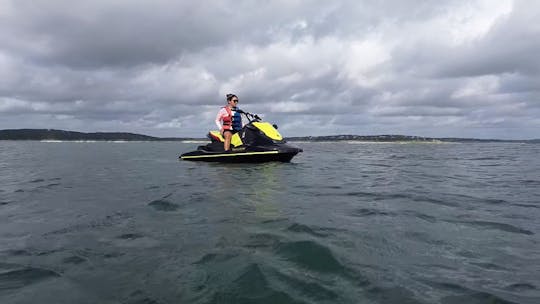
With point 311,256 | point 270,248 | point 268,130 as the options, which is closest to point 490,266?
point 311,256

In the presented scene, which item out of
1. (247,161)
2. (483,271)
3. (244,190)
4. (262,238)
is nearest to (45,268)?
(262,238)

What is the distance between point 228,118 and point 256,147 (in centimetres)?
189

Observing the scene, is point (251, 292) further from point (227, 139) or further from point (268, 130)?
point (227, 139)

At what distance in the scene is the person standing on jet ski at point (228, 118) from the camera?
53.8 ft

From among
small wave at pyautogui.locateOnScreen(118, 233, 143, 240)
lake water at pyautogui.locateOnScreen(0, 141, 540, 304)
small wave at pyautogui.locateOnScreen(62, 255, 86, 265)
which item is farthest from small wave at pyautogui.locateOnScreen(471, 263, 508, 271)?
small wave at pyautogui.locateOnScreen(62, 255, 86, 265)

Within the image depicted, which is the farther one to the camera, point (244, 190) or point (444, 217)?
point (244, 190)

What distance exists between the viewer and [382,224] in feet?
17.5

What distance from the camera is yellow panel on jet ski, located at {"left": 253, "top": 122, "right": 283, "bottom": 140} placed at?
16266 mm

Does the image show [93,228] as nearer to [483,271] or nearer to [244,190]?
[244,190]

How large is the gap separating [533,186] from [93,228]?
9899 mm

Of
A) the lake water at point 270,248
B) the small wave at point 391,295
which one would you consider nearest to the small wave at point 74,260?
the lake water at point 270,248

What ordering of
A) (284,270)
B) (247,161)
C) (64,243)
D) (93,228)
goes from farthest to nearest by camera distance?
(247,161) < (93,228) < (64,243) < (284,270)

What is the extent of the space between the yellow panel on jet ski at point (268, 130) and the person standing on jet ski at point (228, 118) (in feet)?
3.33

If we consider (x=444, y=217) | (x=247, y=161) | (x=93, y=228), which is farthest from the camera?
(x=247, y=161)
